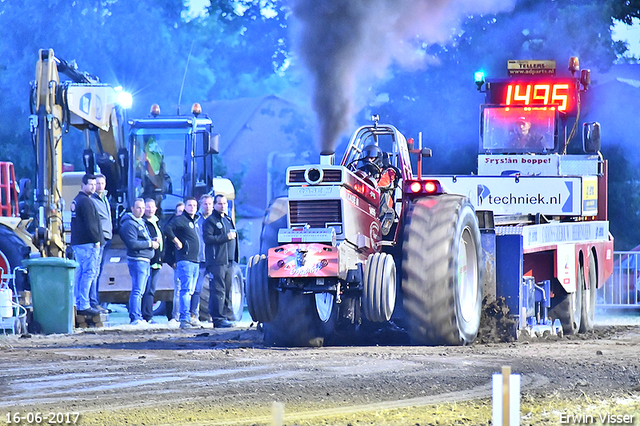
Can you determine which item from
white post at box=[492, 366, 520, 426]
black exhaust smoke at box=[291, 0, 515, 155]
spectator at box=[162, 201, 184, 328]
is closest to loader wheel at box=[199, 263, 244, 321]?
spectator at box=[162, 201, 184, 328]

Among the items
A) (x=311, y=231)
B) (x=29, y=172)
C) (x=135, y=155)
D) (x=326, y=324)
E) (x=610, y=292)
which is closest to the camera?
(x=311, y=231)

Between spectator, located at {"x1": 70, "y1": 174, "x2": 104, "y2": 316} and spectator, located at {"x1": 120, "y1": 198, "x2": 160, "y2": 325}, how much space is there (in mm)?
383

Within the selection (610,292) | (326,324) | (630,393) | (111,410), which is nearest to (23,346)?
(326,324)

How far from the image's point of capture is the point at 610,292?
2206 cm

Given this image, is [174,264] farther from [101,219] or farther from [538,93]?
[538,93]

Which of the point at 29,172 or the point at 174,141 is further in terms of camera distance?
the point at 29,172

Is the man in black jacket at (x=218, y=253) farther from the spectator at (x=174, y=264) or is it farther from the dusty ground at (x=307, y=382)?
the dusty ground at (x=307, y=382)

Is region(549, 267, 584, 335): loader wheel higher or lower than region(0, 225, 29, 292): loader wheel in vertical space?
lower

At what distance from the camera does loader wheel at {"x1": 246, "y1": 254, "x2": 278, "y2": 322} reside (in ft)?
39.0

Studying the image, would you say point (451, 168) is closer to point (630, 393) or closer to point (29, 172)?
point (29, 172)

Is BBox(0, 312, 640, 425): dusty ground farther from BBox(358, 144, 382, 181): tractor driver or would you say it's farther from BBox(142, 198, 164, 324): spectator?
BBox(142, 198, 164, 324): spectator

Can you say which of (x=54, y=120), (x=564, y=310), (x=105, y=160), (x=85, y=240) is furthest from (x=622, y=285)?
(x=54, y=120)

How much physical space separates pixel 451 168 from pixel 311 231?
17482 mm

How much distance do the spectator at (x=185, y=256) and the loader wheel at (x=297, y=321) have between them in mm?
4393
